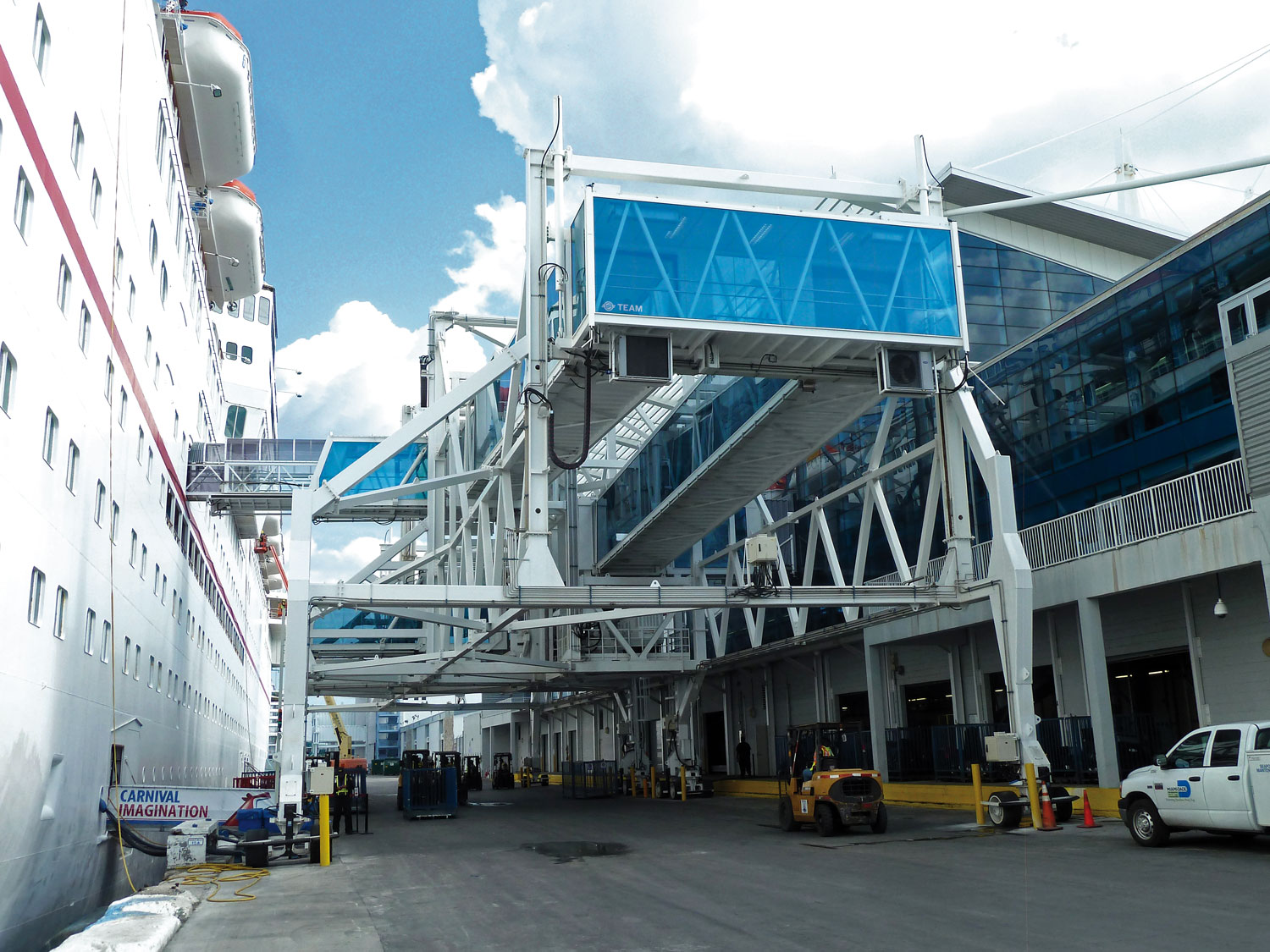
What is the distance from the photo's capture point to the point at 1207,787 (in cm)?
1434

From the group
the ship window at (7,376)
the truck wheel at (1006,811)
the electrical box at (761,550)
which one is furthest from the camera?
the electrical box at (761,550)

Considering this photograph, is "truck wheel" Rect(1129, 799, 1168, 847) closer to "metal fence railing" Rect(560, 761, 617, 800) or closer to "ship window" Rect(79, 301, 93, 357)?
"ship window" Rect(79, 301, 93, 357)

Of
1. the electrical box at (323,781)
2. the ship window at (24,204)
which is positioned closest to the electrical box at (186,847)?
the electrical box at (323,781)

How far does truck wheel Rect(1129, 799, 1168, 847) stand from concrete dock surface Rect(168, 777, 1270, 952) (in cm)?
24

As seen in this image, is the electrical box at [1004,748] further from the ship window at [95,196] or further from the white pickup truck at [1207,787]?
the ship window at [95,196]

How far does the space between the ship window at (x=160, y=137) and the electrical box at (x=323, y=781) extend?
1707 centimetres

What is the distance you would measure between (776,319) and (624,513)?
17.5 metres

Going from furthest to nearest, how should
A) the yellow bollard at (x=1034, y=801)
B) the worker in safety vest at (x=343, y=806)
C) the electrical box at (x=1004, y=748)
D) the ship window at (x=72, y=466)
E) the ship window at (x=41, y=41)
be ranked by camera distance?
the worker in safety vest at (x=343, y=806) < the electrical box at (x=1004, y=748) < the yellow bollard at (x=1034, y=801) < the ship window at (x=72, y=466) < the ship window at (x=41, y=41)

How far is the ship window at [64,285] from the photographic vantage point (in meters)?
17.0

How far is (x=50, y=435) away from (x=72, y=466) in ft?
4.74

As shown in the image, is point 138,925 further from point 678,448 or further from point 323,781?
point 678,448

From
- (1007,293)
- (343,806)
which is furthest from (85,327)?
(1007,293)

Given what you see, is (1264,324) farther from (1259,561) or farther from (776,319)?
(776,319)

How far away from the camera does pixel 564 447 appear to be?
26.9 metres
